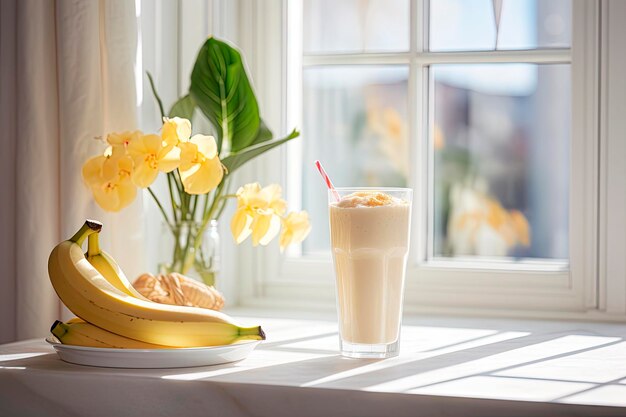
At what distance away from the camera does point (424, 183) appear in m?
1.59

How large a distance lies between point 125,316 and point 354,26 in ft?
8.26

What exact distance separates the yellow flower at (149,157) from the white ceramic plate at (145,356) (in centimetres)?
27

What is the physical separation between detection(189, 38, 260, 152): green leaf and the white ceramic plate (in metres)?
0.51

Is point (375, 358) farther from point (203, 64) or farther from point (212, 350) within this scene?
point (203, 64)

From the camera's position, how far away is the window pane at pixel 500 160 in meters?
4.20

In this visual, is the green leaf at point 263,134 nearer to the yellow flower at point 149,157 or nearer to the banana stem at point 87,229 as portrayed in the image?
the yellow flower at point 149,157

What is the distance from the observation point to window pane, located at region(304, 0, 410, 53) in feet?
9.25

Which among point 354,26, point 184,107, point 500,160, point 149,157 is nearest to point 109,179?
point 149,157

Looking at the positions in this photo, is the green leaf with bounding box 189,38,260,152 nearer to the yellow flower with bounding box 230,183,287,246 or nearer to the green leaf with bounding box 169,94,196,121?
the green leaf with bounding box 169,94,196,121

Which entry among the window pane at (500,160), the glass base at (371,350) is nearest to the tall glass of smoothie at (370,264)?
the glass base at (371,350)

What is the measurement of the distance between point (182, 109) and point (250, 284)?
421 mm

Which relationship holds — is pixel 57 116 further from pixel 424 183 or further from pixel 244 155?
pixel 424 183

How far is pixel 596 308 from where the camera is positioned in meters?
1.47

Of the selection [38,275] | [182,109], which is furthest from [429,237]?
[38,275]
